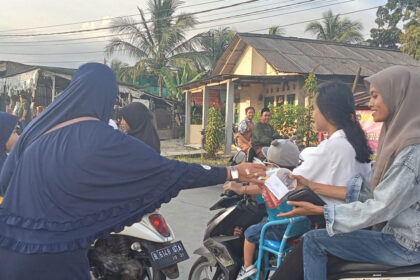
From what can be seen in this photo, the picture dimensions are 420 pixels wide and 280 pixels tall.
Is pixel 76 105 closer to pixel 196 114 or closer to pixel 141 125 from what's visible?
pixel 141 125

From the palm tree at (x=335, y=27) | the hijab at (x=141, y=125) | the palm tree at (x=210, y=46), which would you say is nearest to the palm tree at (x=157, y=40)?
the palm tree at (x=210, y=46)

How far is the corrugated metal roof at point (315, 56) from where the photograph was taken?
1470 centimetres

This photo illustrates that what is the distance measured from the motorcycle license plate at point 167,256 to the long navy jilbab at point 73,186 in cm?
125

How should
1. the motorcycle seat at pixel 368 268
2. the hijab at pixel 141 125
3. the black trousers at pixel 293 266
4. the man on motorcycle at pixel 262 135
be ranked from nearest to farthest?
the motorcycle seat at pixel 368 268 < the black trousers at pixel 293 266 < the hijab at pixel 141 125 < the man on motorcycle at pixel 262 135

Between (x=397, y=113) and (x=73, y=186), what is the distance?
149cm

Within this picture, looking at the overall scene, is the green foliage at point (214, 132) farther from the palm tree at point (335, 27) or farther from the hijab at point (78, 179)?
the palm tree at point (335, 27)

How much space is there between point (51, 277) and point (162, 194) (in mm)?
570

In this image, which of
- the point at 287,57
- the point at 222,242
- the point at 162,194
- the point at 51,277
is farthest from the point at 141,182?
the point at 287,57

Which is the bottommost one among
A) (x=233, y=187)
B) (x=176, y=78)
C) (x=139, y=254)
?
(x=139, y=254)

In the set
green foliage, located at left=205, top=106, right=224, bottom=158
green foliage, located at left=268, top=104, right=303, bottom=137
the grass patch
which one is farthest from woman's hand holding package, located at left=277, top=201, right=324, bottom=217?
green foliage, located at left=205, top=106, right=224, bottom=158

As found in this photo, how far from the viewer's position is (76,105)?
1785 millimetres

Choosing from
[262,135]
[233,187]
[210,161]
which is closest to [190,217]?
[262,135]

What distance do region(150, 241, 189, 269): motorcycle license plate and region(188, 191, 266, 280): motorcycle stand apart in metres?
0.18

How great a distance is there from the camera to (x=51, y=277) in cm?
167
